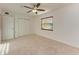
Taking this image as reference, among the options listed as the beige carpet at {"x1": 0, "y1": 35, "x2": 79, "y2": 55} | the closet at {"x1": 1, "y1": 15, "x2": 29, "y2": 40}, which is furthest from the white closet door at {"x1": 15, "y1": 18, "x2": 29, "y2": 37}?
the beige carpet at {"x1": 0, "y1": 35, "x2": 79, "y2": 55}

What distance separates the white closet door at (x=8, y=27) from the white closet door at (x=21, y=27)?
81mm

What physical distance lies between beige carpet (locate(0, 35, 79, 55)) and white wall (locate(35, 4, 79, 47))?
0.38ft

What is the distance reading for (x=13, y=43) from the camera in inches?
76.5

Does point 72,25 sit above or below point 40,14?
below

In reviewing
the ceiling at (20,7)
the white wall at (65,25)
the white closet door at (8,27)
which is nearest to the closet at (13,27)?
the white closet door at (8,27)

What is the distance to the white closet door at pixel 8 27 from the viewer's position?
6.57 feet

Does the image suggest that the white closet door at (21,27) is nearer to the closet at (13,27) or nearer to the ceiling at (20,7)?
the closet at (13,27)

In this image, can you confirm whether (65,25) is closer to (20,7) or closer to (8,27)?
(20,7)

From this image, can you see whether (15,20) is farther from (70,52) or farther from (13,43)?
(70,52)

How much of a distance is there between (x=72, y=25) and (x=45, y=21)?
498 mm

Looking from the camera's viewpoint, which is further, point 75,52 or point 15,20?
point 15,20

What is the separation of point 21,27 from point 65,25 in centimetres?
79
